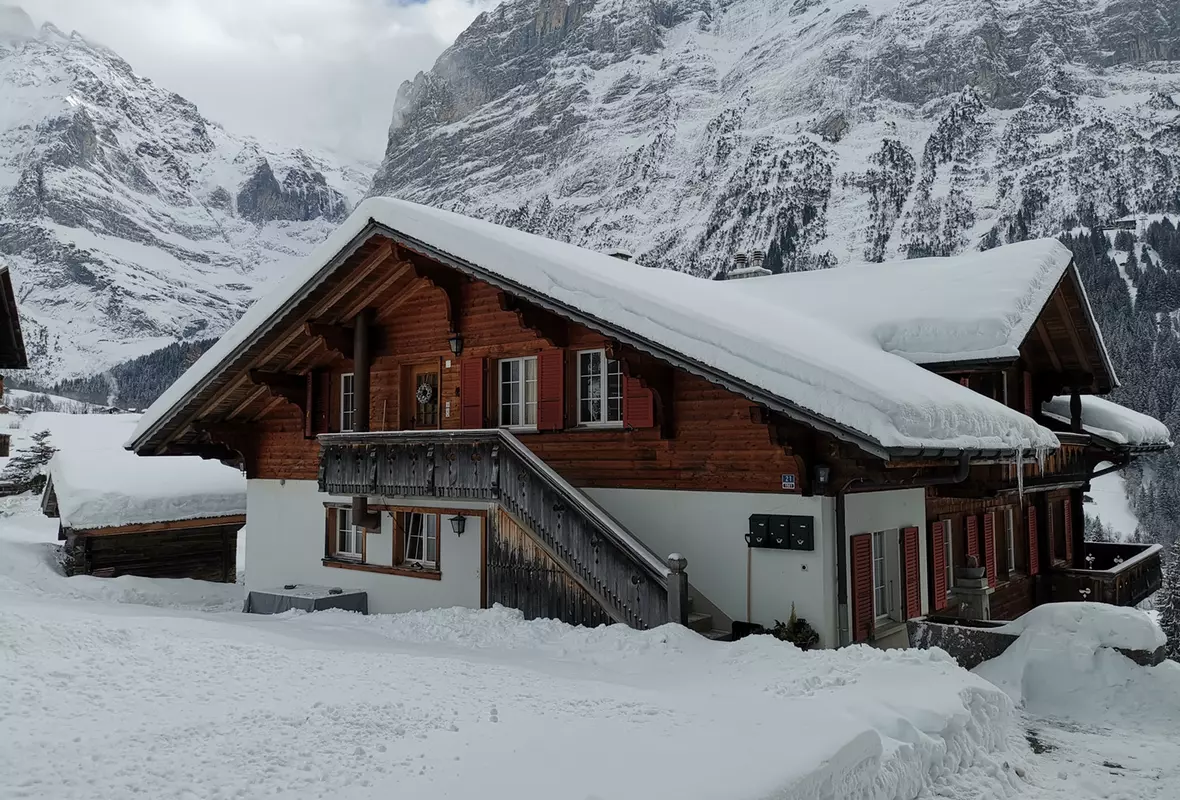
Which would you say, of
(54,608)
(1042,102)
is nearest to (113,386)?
(54,608)

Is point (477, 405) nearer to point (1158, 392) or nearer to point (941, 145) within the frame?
point (1158, 392)

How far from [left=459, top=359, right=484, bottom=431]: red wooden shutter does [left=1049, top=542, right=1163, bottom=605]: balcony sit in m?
12.8

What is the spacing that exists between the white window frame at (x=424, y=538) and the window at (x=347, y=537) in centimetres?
130

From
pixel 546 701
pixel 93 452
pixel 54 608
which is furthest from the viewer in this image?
pixel 93 452

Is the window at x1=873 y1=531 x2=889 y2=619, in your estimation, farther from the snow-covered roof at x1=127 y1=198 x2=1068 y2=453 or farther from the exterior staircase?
the exterior staircase

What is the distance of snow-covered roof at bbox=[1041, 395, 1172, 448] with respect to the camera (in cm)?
1950

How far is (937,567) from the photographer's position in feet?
48.3

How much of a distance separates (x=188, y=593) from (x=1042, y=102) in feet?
716

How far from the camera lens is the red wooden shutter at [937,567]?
47.4ft

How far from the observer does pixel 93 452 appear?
24.1m

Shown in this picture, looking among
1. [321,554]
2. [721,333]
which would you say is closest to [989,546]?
[721,333]

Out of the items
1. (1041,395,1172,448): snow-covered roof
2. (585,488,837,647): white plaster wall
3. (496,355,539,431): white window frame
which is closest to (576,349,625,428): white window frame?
(496,355,539,431): white window frame

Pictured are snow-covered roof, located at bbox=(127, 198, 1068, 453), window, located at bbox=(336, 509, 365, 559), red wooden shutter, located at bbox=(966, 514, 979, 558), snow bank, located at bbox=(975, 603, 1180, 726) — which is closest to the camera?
snow bank, located at bbox=(975, 603, 1180, 726)

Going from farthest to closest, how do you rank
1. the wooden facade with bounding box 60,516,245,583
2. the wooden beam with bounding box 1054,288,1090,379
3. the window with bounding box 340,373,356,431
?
the wooden facade with bounding box 60,516,245,583, the window with bounding box 340,373,356,431, the wooden beam with bounding box 1054,288,1090,379
